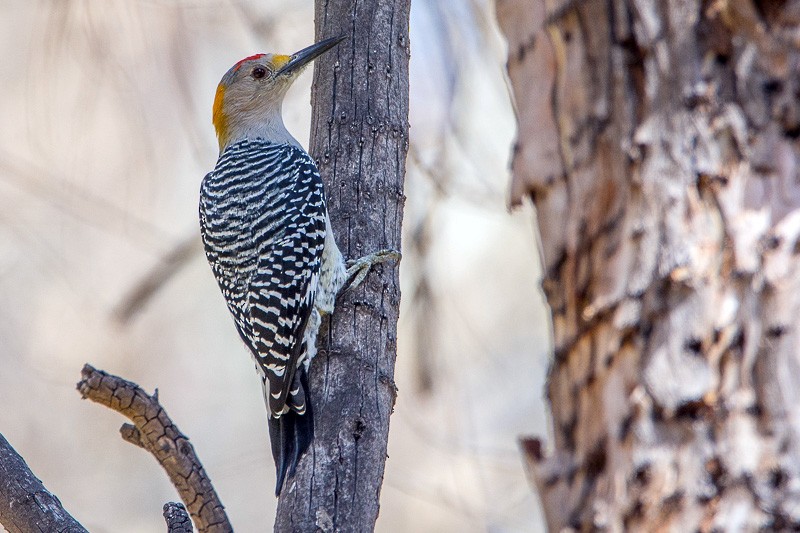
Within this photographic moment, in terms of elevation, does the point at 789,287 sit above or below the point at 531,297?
below

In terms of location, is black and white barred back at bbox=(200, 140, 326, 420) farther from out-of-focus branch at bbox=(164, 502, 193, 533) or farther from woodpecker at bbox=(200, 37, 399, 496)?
out-of-focus branch at bbox=(164, 502, 193, 533)

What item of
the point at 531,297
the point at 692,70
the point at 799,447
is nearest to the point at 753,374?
the point at 799,447

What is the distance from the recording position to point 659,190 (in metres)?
1.53

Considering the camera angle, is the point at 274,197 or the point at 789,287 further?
the point at 274,197

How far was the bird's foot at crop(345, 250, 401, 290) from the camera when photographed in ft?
11.8

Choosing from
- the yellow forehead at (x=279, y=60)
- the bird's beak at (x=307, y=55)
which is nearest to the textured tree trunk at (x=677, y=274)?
the bird's beak at (x=307, y=55)

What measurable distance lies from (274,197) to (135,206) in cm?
123

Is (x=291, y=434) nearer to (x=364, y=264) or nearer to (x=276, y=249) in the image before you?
(x=364, y=264)

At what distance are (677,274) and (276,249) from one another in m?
2.88

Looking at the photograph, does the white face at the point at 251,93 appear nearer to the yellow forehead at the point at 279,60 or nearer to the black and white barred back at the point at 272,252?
the yellow forehead at the point at 279,60

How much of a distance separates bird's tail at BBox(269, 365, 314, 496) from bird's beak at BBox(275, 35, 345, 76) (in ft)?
4.56

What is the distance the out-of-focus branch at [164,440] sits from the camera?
2.69 meters

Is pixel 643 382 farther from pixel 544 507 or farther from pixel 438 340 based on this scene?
pixel 438 340

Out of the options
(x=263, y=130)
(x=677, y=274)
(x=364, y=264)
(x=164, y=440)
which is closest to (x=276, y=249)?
(x=364, y=264)
